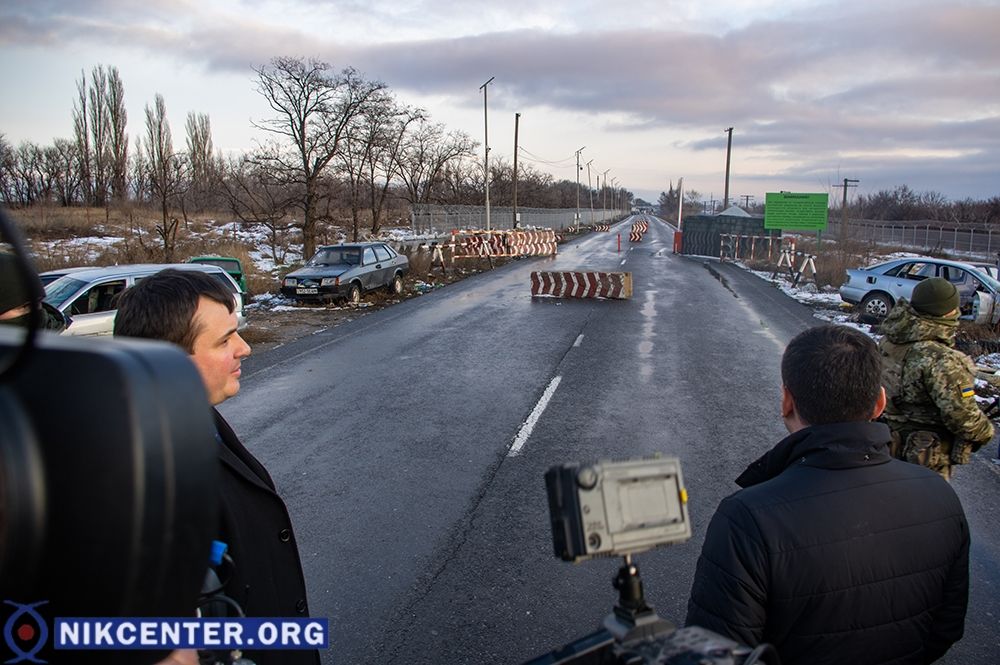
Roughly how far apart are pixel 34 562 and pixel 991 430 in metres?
4.01

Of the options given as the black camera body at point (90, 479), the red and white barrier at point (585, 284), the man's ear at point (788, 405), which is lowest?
the red and white barrier at point (585, 284)

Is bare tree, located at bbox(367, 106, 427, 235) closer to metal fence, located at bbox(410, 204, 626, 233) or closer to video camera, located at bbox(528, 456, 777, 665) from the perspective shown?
metal fence, located at bbox(410, 204, 626, 233)

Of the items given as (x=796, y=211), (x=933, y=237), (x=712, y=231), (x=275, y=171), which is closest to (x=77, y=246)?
(x=275, y=171)

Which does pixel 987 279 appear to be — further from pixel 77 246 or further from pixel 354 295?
pixel 77 246

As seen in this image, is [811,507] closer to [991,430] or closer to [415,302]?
[991,430]

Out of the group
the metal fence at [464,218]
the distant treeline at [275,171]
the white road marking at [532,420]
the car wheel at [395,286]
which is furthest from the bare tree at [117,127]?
the white road marking at [532,420]

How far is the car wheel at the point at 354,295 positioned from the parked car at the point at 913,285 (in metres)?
11.6

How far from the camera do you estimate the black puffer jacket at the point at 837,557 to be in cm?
171

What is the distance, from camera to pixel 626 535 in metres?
1.03

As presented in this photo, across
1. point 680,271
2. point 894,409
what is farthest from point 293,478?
point 680,271

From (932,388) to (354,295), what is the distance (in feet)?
46.7

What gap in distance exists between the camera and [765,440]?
6.29 metres

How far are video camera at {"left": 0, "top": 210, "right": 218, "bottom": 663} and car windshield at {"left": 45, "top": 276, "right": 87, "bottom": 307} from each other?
30.0 ft

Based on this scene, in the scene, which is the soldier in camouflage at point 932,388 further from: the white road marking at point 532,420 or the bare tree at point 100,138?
the bare tree at point 100,138
